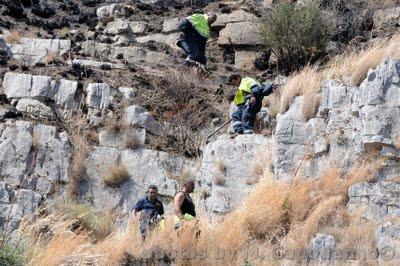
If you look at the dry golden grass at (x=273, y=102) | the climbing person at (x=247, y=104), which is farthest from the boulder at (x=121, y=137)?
the dry golden grass at (x=273, y=102)

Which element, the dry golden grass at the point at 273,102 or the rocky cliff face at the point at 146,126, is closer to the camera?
the rocky cliff face at the point at 146,126

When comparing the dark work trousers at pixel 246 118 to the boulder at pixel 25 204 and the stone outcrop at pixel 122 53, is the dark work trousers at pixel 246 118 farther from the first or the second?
the stone outcrop at pixel 122 53

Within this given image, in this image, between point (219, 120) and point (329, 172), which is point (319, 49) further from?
point (329, 172)

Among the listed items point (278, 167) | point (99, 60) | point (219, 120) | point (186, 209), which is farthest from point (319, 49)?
point (186, 209)

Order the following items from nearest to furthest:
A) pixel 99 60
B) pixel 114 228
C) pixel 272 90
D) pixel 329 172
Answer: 1. pixel 329 172
2. pixel 114 228
3. pixel 272 90
4. pixel 99 60

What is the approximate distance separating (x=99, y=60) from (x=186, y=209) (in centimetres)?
855

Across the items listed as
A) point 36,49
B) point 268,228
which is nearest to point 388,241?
point 268,228

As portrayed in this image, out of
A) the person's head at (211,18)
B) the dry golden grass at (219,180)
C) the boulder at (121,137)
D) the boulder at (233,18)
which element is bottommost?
the dry golden grass at (219,180)

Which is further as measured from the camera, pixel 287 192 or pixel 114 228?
Result: pixel 114 228

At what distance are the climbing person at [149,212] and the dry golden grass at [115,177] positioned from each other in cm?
320

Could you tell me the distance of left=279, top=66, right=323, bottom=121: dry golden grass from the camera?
16328mm

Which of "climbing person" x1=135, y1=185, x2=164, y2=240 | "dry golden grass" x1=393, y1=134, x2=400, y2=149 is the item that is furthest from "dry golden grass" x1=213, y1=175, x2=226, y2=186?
"dry golden grass" x1=393, y1=134, x2=400, y2=149

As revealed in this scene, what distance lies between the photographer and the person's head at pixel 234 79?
2177 centimetres

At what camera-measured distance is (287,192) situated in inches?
572
